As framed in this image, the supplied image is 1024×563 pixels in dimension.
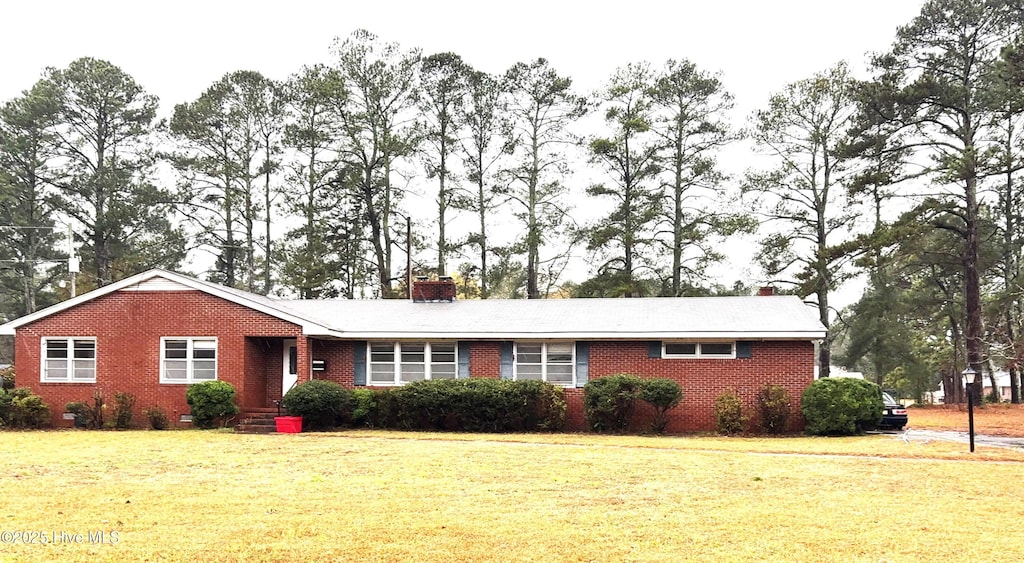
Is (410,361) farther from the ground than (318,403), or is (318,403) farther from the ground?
(410,361)

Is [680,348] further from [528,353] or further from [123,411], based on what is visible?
[123,411]

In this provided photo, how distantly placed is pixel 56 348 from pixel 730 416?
17.5 metres

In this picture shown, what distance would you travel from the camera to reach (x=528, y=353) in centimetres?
2364

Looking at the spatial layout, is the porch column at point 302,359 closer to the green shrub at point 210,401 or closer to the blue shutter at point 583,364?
the green shrub at point 210,401

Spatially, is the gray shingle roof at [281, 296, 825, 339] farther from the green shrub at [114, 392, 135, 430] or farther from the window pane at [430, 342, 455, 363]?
the green shrub at [114, 392, 135, 430]

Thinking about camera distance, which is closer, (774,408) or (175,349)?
(774,408)

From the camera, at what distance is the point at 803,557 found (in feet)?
27.0

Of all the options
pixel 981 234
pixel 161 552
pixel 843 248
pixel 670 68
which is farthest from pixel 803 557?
pixel 981 234

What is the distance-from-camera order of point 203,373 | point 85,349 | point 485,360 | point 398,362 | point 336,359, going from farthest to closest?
point 336,359, point 398,362, point 485,360, point 85,349, point 203,373

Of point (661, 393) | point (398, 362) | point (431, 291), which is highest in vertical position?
point (431, 291)

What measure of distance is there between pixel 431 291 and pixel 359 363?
15.3 ft

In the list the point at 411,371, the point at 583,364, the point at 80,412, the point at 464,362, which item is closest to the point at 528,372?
the point at 583,364

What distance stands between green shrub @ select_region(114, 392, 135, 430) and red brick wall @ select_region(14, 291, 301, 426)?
364 mm

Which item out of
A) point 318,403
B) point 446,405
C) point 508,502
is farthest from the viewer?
point 446,405
